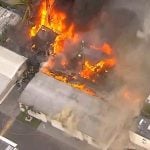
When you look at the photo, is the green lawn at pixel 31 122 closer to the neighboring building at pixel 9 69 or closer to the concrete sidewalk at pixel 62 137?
the concrete sidewalk at pixel 62 137

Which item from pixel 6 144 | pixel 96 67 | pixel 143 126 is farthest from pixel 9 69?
pixel 143 126

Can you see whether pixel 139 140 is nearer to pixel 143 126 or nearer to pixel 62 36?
pixel 143 126

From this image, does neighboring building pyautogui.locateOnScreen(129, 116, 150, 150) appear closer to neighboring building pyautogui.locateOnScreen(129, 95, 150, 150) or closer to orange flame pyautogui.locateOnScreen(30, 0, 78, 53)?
neighboring building pyautogui.locateOnScreen(129, 95, 150, 150)

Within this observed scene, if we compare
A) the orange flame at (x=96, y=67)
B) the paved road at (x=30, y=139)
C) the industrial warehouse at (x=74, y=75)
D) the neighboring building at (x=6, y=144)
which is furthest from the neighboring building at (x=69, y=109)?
the neighboring building at (x=6, y=144)

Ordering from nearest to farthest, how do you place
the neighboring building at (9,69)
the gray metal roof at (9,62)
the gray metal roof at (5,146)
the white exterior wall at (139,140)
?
the white exterior wall at (139,140)
the gray metal roof at (5,146)
the neighboring building at (9,69)
the gray metal roof at (9,62)

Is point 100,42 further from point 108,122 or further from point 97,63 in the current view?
point 108,122

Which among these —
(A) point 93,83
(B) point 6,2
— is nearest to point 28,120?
(A) point 93,83
